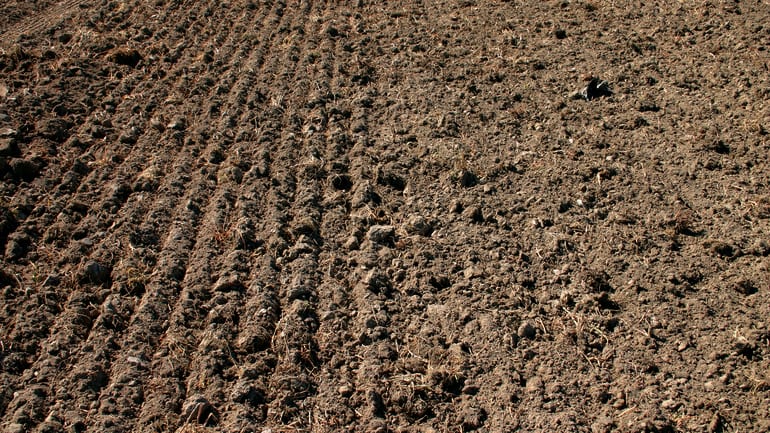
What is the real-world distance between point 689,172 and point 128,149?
4.40m

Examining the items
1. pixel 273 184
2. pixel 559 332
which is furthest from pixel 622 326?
pixel 273 184

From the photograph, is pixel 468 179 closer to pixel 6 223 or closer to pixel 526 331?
pixel 526 331

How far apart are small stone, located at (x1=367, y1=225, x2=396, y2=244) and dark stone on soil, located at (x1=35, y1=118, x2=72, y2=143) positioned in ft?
9.50

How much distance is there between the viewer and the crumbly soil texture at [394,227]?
370cm

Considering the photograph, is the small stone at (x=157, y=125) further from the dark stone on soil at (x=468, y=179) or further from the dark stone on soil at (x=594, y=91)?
the dark stone on soil at (x=594, y=91)

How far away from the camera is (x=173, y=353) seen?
3.90 meters

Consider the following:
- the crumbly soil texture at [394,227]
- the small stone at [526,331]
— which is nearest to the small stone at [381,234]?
the crumbly soil texture at [394,227]

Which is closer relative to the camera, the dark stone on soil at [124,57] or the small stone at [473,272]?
the small stone at [473,272]

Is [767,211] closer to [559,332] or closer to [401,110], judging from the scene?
[559,332]

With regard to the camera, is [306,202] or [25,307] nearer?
[25,307]

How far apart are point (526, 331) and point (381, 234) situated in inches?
49.2

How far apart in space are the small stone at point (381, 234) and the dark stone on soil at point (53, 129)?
2.90 metres

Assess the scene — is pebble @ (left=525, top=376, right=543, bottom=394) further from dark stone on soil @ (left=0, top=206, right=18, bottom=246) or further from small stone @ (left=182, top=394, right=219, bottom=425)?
dark stone on soil @ (left=0, top=206, right=18, bottom=246)

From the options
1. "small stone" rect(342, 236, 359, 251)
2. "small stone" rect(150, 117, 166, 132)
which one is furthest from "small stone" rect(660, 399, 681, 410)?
"small stone" rect(150, 117, 166, 132)
